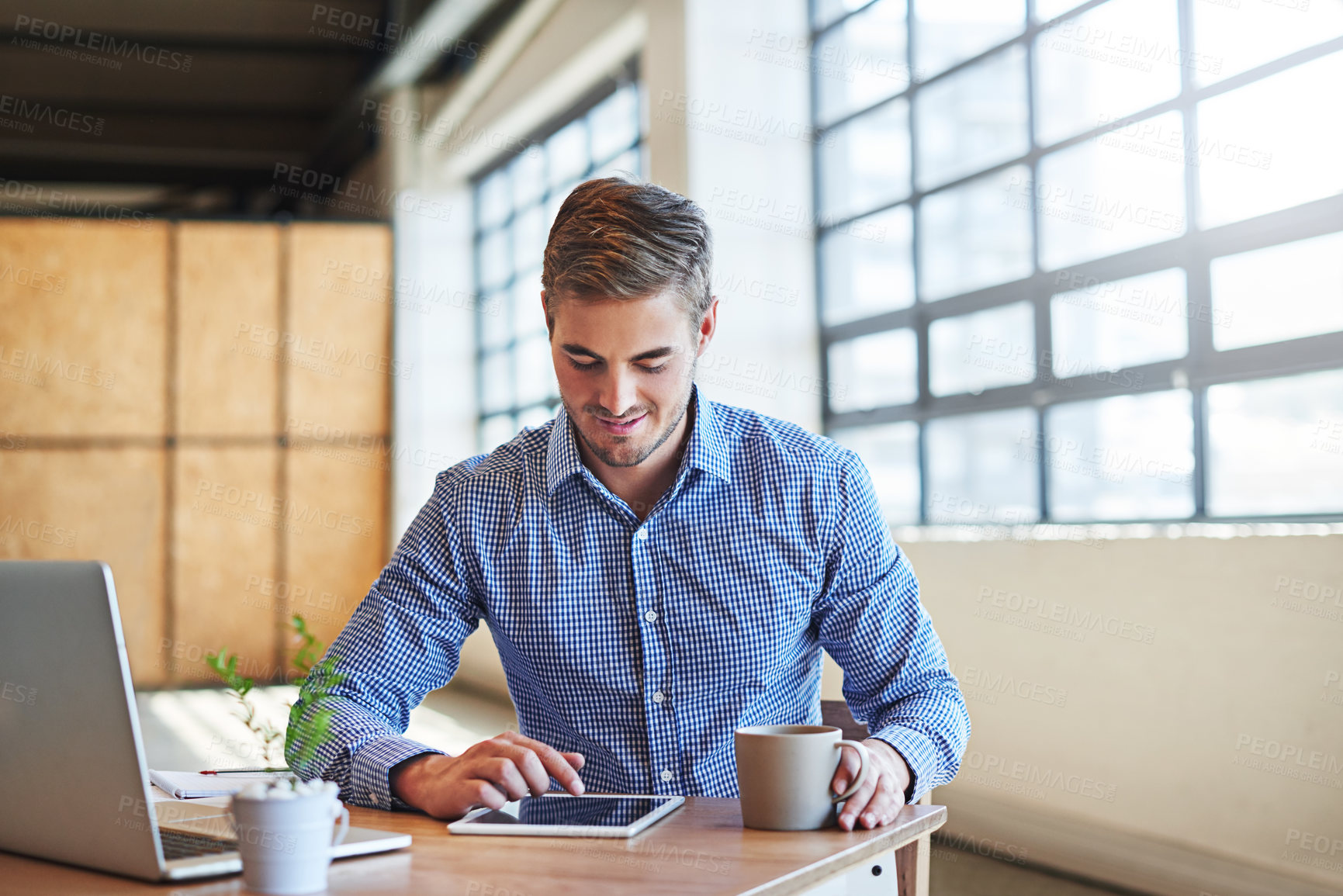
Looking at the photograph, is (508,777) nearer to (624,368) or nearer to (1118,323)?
(624,368)

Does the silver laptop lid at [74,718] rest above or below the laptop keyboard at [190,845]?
above

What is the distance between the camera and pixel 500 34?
6418mm

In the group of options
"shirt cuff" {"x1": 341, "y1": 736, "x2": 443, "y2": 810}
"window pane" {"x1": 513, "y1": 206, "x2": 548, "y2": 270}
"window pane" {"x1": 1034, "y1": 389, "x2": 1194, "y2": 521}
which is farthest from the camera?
"window pane" {"x1": 513, "y1": 206, "x2": 548, "y2": 270}

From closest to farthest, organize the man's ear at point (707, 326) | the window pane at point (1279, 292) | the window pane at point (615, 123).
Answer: the man's ear at point (707, 326), the window pane at point (1279, 292), the window pane at point (615, 123)

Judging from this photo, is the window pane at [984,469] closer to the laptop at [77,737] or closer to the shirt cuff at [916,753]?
the shirt cuff at [916,753]

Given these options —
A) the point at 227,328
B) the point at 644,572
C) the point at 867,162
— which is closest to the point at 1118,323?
the point at 867,162

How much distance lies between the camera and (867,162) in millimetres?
4336

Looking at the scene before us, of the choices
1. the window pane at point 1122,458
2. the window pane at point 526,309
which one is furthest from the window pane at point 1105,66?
the window pane at point 526,309

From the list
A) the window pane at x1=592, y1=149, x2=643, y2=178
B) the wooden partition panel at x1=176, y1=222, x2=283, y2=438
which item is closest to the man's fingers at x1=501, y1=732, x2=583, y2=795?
the window pane at x1=592, y1=149, x2=643, y2=178

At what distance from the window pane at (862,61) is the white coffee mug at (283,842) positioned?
372 centimetres

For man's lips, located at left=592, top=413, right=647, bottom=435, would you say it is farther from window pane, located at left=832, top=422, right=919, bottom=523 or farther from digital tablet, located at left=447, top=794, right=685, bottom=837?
window pane, located at left=832, top=422, right=919, bottom=523

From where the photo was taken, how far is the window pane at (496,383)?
7.16 m

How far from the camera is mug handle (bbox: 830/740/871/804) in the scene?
1120 mm

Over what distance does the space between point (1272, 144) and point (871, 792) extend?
2.42m
